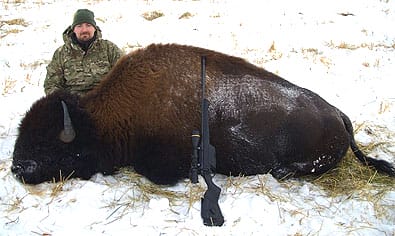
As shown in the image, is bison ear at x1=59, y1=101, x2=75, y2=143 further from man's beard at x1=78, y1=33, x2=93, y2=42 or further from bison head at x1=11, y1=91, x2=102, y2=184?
man's beard at x1=78, y1=33, x2=93, y2=42

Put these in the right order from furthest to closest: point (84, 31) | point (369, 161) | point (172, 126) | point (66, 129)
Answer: point (84, 31)
point (369, 161)
point (172, 126)
point (66, 129)

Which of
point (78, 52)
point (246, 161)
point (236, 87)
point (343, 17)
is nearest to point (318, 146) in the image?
point (246, 161)

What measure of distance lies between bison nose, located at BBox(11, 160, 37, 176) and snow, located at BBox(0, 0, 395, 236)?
0.27 feet

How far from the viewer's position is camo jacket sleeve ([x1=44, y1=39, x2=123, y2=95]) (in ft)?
16.3

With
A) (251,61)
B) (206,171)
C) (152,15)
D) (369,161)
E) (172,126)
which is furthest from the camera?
(152,15)

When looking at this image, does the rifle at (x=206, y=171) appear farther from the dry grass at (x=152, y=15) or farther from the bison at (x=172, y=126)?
the dry grass at (x=152, y=15)

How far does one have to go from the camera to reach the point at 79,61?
16.4 ft

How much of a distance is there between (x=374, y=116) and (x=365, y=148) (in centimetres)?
105

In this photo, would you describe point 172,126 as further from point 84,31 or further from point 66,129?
point 84,31

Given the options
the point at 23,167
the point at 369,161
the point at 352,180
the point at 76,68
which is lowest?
the point at 352,180

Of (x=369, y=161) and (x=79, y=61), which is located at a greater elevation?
(x=79, y=61)

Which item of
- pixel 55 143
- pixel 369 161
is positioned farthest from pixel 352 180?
pixel 55 143

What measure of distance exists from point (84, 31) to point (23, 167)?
1.77 meters

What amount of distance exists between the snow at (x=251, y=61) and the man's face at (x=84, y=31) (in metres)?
1.37
